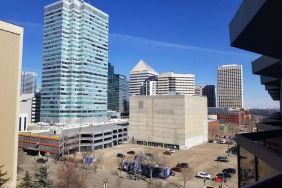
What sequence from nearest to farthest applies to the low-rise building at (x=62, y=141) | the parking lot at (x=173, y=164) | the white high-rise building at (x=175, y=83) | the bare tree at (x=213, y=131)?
the parking lot at (x=173, y=164)
the low-rise building at (x=62, y=141)
the bare tree at (x=213, y=131)
the white high-rise building at (x=175, y=83)

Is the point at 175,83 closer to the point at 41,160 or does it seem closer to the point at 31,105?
the point at 31,105

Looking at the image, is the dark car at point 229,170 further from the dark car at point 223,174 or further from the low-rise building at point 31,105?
the low-rise building at point 31,105

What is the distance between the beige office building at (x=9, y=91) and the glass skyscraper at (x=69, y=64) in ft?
262

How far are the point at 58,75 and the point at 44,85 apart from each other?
349 inches

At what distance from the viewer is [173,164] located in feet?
190

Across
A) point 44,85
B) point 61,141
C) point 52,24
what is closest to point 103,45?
point 52,24

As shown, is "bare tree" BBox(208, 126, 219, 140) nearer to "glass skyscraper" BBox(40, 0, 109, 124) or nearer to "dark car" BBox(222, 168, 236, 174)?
"glass skyscraper" BBox(40, 0, 109, 124)

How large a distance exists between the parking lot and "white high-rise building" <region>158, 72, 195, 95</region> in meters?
98.8

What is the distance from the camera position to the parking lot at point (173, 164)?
145ft

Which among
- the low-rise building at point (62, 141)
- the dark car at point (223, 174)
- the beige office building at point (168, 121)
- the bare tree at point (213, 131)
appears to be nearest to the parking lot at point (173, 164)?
the dark car at point (223, 174)

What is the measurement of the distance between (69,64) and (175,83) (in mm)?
87739

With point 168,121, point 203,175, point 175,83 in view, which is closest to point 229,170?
point 203,175

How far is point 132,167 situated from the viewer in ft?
166

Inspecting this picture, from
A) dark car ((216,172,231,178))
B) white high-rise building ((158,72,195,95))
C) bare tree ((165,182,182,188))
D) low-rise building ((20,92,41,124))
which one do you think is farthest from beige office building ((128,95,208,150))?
white high-rise building ((158,72,195,95))
